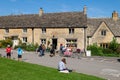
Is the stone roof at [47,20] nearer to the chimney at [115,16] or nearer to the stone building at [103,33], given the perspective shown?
the stone building at [103,33]

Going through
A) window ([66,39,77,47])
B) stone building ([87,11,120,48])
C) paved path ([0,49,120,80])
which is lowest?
paved path ([0,49,120,80])

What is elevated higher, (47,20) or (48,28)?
(47,20)

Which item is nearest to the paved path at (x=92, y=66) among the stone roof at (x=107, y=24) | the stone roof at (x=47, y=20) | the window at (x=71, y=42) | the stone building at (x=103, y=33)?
the window at (x=71, y=42)

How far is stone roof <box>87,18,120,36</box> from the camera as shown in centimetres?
6544

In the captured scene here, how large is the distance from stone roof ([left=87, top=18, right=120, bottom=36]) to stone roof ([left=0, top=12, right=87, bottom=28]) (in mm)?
6265

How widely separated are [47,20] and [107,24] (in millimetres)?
13403

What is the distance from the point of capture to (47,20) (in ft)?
206

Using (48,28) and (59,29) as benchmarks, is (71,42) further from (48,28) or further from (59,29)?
(48,28)

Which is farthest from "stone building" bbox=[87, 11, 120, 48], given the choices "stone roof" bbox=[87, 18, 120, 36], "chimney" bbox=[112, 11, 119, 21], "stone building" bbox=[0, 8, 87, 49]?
"stone building" bbox=[0, 8, 87, 49]

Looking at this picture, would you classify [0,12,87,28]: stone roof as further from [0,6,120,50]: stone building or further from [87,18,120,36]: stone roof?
[87,18,120,36]: stone roof

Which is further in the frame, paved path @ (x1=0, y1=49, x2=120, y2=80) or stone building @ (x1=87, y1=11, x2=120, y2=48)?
stone building @ (x1=87, y1=11, x2=120, y2=48)

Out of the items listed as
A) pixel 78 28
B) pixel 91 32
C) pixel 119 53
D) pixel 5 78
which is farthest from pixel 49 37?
pixel 5 78

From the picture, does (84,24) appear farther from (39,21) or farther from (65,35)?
(39,21)

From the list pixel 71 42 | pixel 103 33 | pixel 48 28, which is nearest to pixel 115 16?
pixel 103 33
